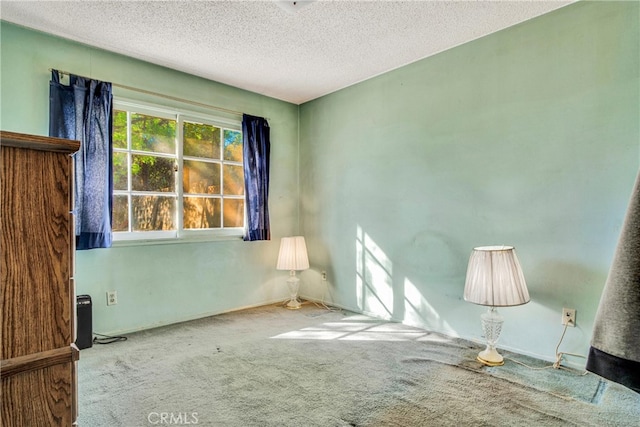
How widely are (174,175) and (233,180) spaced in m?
0.64

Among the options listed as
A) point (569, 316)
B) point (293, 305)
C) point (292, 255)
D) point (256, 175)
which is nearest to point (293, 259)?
point (292, 255)

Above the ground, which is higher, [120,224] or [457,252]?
[120,224]

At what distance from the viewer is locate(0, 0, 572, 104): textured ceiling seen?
7.41ft

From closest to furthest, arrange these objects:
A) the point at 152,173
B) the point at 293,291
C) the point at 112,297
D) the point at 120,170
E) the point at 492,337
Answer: the point at 492,337 < the point at 112,297 < the point at 120,170 < the point at 152,173 < the point at 293,291

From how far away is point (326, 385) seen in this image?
2027 mm

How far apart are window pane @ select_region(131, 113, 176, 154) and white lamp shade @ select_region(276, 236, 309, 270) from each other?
1470mm

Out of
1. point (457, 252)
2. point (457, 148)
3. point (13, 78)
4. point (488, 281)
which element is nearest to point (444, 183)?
point (457, 148)

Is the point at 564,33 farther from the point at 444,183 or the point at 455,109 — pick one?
the point at 444,183

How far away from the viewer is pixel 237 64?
312 centimetres

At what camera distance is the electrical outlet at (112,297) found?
9.38 feet

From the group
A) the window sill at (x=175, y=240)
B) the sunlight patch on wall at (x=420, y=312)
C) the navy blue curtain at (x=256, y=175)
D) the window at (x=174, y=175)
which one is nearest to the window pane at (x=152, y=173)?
the window at (x=174, y=175)

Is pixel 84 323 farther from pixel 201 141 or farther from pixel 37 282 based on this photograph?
pixel 37 282

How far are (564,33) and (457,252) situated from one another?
5.49ft

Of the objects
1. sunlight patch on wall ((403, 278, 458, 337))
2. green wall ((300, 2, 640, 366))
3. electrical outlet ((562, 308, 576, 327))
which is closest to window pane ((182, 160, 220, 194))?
green wall ((300, 2, 640, 366))
